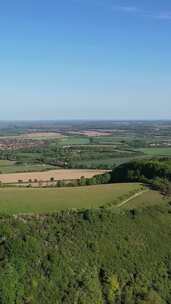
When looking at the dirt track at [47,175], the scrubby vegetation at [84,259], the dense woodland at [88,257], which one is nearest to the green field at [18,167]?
the dirt track at [47,175]

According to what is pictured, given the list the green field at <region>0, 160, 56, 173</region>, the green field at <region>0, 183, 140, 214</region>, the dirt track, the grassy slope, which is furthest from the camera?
the green field at <region>0, 160, 56, 173</region>

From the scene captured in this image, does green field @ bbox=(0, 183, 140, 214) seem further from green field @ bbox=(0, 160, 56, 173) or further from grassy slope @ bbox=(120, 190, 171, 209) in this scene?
green field @ bbox=(0, 160, 56, 173)

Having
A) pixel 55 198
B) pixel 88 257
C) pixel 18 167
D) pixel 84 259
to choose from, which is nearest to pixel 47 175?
pixel 18 167

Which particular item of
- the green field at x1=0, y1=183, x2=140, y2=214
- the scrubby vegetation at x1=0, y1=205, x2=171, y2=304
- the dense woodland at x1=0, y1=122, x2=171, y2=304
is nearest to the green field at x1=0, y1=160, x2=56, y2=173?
the green field at x1=0, y1=183, x2=140, y2=214

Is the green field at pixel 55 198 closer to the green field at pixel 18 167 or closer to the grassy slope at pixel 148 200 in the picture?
the grassy slope at pixel 148 200

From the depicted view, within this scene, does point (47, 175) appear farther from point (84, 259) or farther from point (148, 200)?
point (84, 259)

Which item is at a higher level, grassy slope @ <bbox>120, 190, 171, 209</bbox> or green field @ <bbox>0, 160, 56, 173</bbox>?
grassy slope @ <bbox>120, 190, 171, 209</bbox>

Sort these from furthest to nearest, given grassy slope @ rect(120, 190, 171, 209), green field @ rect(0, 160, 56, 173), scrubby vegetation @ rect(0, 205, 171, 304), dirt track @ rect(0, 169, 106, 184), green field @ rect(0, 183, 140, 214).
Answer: green field @ rect(0, 160, 56, 173) → dirt track @ rect(0, 169, 106, 184) → grassy slope @ rect(120, 190, 171, 209) → green field @ rect(0, 183, 140, 214) → scrubby vegetation @ rect(0, 205, 171, 304)
